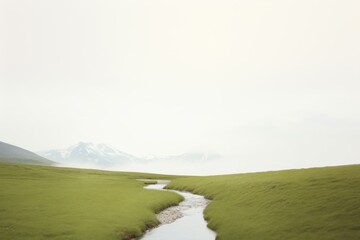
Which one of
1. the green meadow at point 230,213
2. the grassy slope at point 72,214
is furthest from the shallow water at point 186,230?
the grassy slope at point 72,214

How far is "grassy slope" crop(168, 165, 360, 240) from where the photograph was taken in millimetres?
37094

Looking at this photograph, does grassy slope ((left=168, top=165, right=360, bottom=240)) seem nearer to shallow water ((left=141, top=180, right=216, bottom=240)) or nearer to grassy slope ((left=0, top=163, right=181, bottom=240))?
shallow water ((left=141, top=180, right=216, bottom=240))

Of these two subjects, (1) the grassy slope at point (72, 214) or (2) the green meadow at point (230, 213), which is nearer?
(2) the green meadow at point (230, 213)

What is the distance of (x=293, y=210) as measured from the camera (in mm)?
45969

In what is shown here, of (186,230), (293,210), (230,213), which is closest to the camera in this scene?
(293,210)

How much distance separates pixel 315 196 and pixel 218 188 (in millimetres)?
36819

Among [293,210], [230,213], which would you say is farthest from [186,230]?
[293,210]

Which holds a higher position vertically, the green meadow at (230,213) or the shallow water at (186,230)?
the green meadow at (230,213)

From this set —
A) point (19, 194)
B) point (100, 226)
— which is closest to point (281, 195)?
point (100, 226)

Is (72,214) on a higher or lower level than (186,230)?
higher

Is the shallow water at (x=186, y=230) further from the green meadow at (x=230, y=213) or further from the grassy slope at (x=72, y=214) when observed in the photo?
the grassy slope at (x=72, y=214)

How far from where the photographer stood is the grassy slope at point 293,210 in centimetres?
3709

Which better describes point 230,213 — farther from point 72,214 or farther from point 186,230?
point 72,214

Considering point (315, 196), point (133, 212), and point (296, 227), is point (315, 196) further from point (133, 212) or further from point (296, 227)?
point (133, 212)
